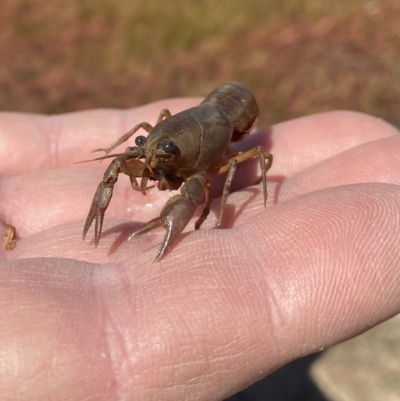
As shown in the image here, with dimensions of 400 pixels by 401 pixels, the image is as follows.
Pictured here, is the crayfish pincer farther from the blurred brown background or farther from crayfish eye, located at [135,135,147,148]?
the blurred brown background

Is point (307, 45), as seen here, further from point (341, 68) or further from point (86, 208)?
point (86, 208)

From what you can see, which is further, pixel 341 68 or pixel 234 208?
pixel 341 68

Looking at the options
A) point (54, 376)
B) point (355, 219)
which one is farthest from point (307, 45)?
point (54, 376)

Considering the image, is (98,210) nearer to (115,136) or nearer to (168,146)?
(168,146)

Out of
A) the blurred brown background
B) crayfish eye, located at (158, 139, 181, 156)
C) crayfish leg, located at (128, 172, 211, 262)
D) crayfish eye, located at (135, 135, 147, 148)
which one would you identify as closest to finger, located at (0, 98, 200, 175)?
crayfish eye, located at (135, 135, 147, 148)

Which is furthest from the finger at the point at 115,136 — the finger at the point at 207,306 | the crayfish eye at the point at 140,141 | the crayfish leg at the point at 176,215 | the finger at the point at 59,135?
the finger at the point at 207,306

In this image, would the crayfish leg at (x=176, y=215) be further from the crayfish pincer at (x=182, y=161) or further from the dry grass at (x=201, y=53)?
the dry grass at (x=201, y=53)
